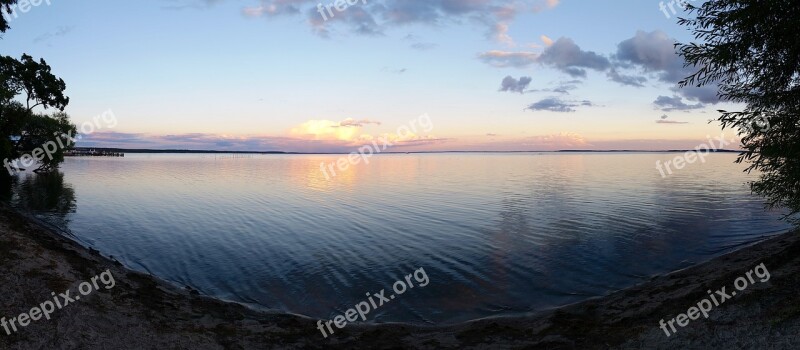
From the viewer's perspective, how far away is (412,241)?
29656 mm

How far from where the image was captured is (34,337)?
1141 cm

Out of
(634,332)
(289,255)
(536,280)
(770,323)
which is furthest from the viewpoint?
(289,255)

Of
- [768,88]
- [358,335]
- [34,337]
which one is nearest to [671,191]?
[768,88]

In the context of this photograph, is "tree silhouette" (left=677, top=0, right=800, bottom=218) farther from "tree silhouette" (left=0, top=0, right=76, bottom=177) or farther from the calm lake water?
"tree silhouette" (left=0, top=0, right=76, bottom=177)

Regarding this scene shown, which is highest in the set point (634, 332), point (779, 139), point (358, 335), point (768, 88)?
point (768, 88)

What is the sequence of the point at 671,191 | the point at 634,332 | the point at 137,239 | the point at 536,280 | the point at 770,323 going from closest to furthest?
the point at 770,323 < the point at 634,332 < the point at 536,280 < the point at 137,239 < the point at 671,191

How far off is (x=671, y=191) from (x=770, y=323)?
53.7 meters

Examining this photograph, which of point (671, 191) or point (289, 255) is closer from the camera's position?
point (289, 255)

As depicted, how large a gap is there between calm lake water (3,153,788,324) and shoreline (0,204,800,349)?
1.68 metres

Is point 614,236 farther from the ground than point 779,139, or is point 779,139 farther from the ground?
point 779,139

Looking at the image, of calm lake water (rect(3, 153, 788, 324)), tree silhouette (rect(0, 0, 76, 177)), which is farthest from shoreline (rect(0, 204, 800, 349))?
tree silhouette (rect(0, 0, 76, 177))

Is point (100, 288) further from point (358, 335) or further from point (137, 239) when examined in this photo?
point (137, 239)

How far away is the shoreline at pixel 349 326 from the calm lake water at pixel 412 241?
1679mm

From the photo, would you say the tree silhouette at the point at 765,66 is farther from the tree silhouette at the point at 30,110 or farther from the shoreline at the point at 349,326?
the tree silhouette at the point at 30,110
